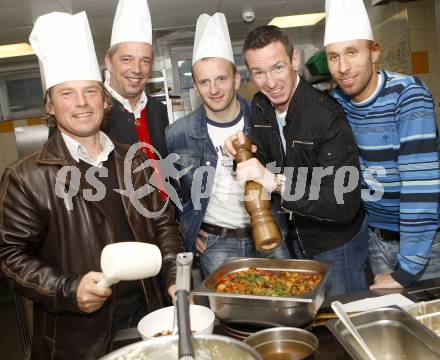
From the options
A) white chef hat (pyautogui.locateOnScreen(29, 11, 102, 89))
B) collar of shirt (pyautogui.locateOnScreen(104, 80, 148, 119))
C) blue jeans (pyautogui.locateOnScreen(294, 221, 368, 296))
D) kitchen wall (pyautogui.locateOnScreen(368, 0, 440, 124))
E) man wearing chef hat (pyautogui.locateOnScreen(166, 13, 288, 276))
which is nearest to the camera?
white chef hat (pyautogui.locateOnScreen(29, 11, 102, 89))

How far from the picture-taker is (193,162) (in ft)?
8.20

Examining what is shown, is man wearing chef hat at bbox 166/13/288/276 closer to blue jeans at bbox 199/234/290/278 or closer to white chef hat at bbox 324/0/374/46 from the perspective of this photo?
blue jeans at bbox 199/234/290/278

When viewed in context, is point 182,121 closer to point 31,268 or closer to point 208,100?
point 208,100

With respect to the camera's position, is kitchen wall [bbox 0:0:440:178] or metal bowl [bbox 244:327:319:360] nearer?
metal bowl [bbox 244:327:319:360]

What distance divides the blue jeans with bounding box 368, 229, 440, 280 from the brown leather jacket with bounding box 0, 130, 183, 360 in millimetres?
924

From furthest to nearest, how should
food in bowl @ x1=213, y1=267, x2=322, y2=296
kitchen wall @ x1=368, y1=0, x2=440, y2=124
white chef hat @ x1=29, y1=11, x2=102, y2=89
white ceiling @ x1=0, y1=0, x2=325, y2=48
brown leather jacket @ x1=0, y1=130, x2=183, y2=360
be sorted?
1. kitchen wall @ x1=368, y1=0, x2=440, y2=124
2. white ceiling @ x1=0, y1=0, x2=325, y2=48
3. white chef hat @ x1=29, y1=11, x2=102, y2=89
4. brown leather jacket @ x1=0, y1=130, x2=183, y2=360
5. food in bowl @ x1=213, y1=267, x2=322, y2=296

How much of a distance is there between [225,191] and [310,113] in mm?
723

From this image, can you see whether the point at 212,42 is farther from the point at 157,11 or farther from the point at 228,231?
the point at 157,11

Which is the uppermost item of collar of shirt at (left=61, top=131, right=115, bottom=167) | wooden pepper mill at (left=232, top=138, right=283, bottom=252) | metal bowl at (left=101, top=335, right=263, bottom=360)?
collar of shirt at (left=61, top=131, right=115, bottom=167)

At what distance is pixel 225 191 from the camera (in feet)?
8.00

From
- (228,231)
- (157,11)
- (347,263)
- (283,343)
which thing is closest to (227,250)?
(228,231)

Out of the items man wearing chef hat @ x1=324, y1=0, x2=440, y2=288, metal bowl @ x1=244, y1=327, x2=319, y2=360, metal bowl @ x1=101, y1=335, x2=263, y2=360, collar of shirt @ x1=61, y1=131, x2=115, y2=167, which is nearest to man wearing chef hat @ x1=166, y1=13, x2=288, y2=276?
man wearing chef hat @ x1=324, y1=0, x2=440, y2=288

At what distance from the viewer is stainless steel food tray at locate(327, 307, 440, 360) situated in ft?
3.56

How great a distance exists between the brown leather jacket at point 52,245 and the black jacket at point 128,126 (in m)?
0.65
